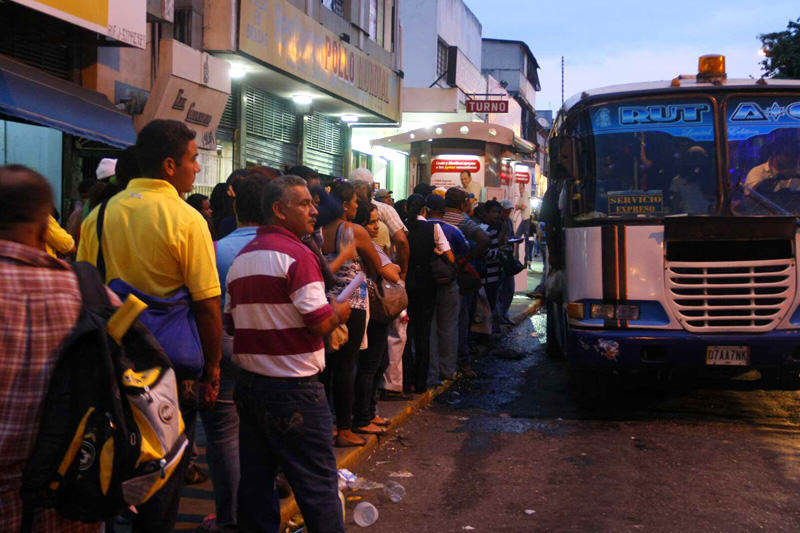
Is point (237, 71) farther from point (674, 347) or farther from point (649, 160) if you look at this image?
point (674, 347)

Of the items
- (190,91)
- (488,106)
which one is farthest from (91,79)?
(488,106)

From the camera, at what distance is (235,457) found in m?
4.61

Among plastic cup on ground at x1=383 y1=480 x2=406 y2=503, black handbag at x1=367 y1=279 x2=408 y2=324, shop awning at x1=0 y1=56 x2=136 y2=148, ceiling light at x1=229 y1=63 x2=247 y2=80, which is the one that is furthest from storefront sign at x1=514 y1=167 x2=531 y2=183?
plastic cup on ground at x1=383 y1=480 x2=406 y2=503

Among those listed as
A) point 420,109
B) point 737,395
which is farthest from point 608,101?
point 420,109

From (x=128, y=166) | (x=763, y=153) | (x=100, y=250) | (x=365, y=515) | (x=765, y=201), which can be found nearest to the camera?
(x=100, y=250)

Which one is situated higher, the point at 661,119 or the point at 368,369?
the point at 661,119

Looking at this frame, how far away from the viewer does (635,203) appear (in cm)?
809

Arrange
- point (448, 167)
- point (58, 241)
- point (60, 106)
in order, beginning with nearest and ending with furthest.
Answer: point (58, 241) → point (60, 106) → point (448, 167)

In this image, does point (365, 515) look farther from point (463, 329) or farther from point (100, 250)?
point (463, 329)

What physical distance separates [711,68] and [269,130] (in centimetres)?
1041

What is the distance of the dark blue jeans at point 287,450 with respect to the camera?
12.8 ft

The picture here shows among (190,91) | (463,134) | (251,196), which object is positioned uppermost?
(463,134)

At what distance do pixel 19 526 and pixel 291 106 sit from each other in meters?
16.6

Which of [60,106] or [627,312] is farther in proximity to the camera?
[60,106]
